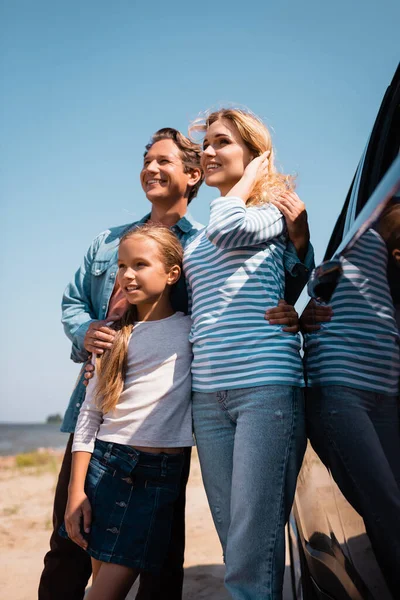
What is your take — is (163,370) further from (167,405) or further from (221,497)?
(221,497)

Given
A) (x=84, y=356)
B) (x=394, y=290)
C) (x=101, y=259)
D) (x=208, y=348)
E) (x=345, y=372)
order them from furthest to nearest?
1. (x=101, y=259)
2. (x=84, y=356)
3. (x=208, y=348)
4. (x=345, y=372)
5. (x=394, y=290)

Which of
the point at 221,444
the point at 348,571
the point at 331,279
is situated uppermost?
the point at 331,279

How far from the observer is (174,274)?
234 cm

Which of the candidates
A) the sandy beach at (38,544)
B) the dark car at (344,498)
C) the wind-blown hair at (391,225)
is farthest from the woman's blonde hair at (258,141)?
the sandy beach at (38,544)

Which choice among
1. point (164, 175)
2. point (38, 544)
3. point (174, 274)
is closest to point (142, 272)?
point (174, 274)

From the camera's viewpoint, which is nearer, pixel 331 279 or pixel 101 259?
pixel 331 279

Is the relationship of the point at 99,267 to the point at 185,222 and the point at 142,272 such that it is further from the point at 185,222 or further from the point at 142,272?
the point at 142,272

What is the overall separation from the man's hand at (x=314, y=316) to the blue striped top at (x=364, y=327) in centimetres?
3

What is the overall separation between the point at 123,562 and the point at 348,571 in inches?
33.5

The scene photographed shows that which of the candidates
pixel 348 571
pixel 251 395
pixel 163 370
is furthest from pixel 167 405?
pixel 348 571

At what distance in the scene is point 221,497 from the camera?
1.81 meters

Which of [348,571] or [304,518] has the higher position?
[348,571]

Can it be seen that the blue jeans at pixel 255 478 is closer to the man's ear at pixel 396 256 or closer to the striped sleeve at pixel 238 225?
the striped sleeve at pixel 238 225

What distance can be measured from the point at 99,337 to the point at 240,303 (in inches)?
25.8
